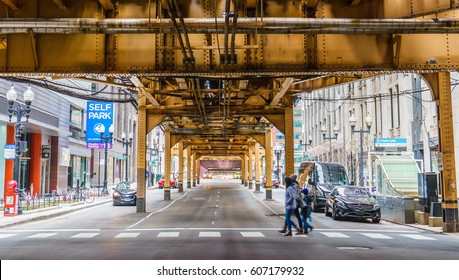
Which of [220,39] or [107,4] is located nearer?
[107,4]

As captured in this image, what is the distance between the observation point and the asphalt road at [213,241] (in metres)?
11.8

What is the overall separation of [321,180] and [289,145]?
3040 mm

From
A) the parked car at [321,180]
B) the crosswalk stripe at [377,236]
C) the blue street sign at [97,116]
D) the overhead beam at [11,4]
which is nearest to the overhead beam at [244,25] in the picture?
the overhead beam at [11,4]

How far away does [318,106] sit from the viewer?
245 feet

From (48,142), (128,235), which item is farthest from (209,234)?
(48,142)

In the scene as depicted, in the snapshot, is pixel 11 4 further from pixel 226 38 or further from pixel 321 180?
pixel 321 180

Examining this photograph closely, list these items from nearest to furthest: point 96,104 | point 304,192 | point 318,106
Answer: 1. point 304,192
2. point 96,104
3. point 318,106

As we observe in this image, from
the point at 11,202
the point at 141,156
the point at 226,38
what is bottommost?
the point at 11,202

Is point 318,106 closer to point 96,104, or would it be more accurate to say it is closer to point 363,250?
point 96,104

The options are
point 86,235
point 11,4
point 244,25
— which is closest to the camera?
point 244,25

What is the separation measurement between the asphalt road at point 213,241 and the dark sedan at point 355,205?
1.50 ft

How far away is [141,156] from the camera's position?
27922mm

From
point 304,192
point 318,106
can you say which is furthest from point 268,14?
point 318,106

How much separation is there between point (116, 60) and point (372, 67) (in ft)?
25.6
